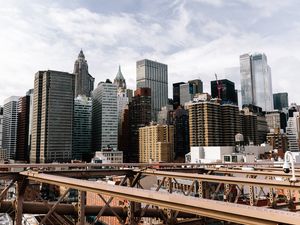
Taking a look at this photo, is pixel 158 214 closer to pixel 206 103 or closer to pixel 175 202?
pixel 175 202

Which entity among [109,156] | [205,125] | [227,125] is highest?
[227,125]

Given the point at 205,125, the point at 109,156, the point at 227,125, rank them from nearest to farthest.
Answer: the point at 109,156, the point at 205,125, the point at 227,125

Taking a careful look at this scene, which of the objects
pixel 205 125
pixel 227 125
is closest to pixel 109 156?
pixel 205 125

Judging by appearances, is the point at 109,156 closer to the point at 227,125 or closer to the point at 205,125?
the point at 205,125

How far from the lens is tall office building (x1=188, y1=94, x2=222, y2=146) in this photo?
598 feet

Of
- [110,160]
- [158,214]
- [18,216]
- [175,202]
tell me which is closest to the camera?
[175,202]

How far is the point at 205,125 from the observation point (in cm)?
18312

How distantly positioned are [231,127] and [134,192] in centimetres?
19710

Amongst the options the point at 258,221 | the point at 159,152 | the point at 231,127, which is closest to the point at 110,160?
the point at 159,152

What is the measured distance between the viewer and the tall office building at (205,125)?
598ft

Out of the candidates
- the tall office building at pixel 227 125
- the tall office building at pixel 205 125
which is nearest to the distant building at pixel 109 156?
the tall office building at pixel 205 125

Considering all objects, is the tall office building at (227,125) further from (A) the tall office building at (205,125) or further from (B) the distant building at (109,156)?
(B) the distant building at (109,156)

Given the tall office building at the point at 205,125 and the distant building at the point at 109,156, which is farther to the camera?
the tall office building at the point at 205,125

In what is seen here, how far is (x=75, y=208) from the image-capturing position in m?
15.2
